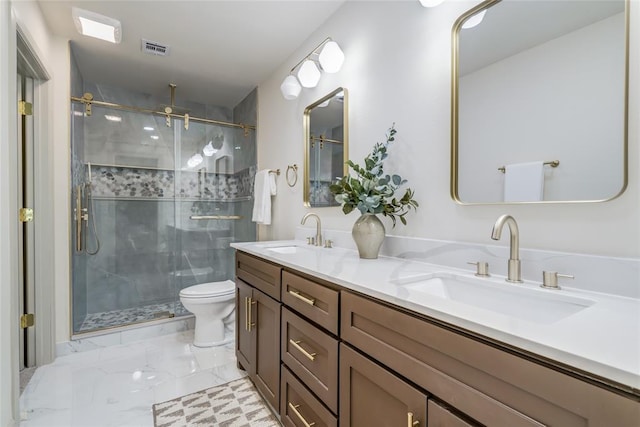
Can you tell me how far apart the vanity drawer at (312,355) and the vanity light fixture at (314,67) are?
147 centimetres

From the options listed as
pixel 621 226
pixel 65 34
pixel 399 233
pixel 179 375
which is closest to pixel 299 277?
pixel 399 233

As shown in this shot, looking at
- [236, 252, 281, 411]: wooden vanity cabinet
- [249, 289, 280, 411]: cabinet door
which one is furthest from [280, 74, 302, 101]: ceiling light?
[249, 289, 280, 411]: cabinet door

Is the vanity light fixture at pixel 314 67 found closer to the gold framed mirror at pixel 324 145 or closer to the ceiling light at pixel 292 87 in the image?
the ceiling light at pixel 292 87

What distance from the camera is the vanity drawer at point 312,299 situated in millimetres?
1032

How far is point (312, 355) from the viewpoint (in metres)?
1.15

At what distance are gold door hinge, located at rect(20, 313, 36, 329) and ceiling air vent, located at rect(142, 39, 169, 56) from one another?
210cm

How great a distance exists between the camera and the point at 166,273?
3.18 meters

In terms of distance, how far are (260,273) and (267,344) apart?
1.19 ft

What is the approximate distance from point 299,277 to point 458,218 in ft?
2.30

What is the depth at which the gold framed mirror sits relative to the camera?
6.14 ft

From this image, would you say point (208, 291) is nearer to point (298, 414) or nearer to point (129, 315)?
point (129, 315)

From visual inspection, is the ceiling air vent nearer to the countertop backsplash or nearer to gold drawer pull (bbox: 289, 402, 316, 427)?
the countertop backsplash

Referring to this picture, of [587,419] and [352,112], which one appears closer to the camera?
[587,419]

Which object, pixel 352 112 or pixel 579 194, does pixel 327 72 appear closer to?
pixel 352 112
